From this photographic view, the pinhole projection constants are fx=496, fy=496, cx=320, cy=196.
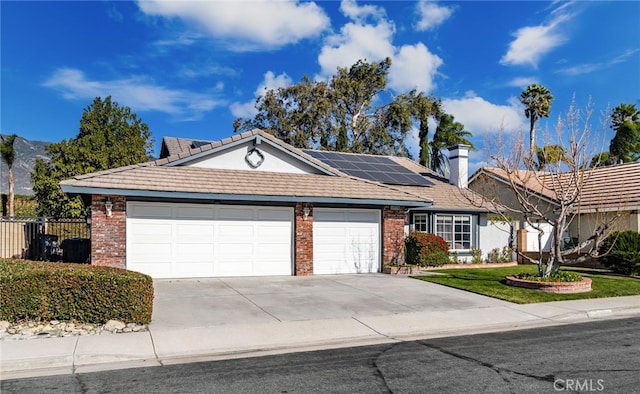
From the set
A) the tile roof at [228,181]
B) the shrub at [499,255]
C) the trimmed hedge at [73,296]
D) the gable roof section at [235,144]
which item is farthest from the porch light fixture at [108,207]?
the shrub at [499,255]

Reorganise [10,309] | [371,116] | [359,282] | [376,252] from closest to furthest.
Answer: [10,309] < [359,282] < [376,252] < [371,116]

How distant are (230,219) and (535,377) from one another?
36.5 feet

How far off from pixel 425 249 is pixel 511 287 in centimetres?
494

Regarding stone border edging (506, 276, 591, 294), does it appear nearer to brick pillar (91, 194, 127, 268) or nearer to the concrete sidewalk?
the concrete sidewalk

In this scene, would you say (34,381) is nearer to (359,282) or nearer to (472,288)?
(359,282)

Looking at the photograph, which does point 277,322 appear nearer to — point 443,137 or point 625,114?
point 443,137

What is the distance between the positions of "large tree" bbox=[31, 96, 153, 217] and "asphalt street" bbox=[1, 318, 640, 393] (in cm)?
2518

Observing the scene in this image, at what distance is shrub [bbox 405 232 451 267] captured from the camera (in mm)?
19094

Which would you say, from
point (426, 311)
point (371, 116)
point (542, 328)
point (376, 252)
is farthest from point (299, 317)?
point (371, 116)

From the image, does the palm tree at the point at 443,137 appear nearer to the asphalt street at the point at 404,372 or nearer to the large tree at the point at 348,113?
the large tree at the point at 348,113

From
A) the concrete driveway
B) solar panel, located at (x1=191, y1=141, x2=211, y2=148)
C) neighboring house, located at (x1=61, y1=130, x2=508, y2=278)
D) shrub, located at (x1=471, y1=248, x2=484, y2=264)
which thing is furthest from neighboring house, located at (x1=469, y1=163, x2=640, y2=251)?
solar panel, located at (x1=191, y1=141, x2=211, y2=148)

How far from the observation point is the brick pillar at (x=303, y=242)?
16438 millimetres

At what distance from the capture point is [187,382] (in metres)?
6.29

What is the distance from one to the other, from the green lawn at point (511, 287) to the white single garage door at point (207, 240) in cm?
499
